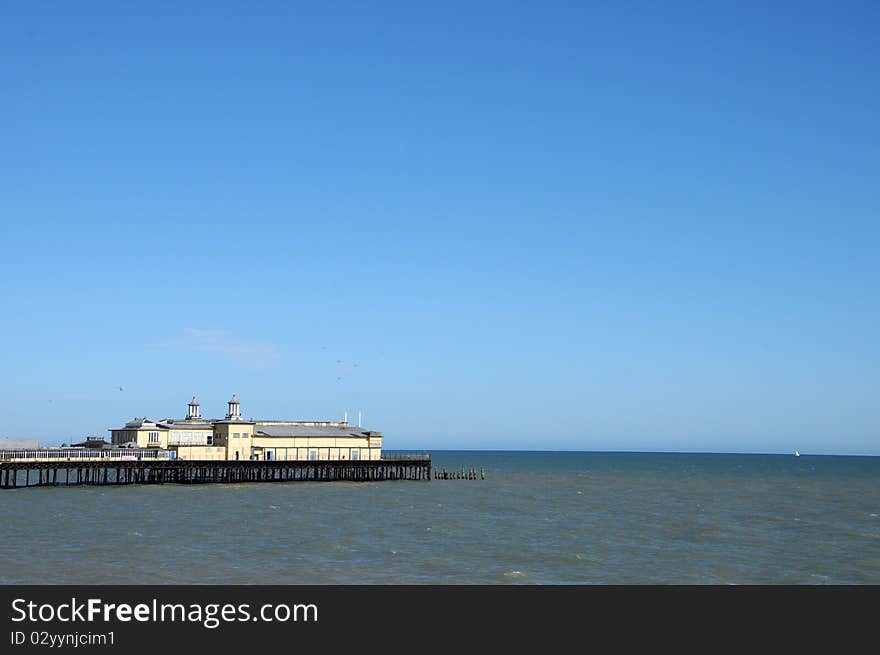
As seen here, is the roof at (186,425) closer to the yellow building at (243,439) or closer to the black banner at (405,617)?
the yellow building at (243,439)

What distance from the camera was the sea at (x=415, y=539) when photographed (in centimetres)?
4672

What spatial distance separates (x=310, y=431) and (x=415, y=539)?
63.7 metres

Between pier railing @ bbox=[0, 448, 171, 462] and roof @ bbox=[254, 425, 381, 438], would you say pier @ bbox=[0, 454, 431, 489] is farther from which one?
roof @ bbox=[254, 425, 381, 438]

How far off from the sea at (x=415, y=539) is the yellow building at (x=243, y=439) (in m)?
10.6

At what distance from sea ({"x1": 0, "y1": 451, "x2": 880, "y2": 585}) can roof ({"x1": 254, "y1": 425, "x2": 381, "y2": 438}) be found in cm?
1495

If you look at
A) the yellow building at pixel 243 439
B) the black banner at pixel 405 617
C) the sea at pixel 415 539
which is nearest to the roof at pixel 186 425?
the yellow building at pixel 243 439

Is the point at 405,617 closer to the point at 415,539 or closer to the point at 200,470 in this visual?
the point at 415,539

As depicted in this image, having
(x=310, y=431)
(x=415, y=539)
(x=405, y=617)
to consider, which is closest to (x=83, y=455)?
(x=310, y=431)

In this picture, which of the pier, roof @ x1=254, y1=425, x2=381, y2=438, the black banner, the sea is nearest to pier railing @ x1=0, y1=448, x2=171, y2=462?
the pier

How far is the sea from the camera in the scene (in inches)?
1839

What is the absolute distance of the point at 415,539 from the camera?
199 feet

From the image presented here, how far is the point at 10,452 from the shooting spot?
334 ft

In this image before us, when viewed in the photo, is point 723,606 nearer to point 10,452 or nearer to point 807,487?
point 10,452

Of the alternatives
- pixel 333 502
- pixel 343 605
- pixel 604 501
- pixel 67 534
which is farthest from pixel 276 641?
pixel 604 501
